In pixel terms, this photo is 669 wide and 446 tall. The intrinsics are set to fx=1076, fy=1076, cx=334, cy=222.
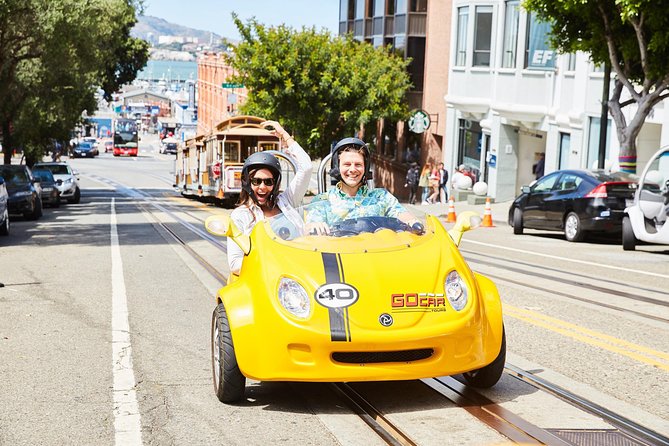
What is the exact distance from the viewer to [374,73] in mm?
44969

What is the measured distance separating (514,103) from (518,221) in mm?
13526

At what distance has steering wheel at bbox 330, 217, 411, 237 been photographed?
6.87 metres

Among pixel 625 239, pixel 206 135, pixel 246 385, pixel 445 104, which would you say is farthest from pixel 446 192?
pixel 246 385

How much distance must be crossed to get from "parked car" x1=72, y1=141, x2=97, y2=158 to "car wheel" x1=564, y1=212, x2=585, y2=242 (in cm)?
9626

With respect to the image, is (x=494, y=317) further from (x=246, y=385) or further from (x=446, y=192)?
(x=446, y=192)

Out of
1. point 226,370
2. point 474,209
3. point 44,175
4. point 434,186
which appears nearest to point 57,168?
point 44,175

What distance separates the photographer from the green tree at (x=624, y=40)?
2022cm

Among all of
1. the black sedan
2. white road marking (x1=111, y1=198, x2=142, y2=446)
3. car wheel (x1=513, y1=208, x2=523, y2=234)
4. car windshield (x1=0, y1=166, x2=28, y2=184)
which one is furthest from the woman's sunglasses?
car windshield (x1=0, y1=166, x2=28, y2=184)

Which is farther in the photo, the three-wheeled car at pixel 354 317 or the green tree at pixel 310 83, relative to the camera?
the green tree at pixel 310 83

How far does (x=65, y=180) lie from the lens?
130 ft

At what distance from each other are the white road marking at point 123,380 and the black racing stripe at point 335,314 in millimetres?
1206

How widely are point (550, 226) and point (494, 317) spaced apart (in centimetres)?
1587

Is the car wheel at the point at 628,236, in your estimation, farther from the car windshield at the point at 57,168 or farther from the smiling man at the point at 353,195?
the car windshield at the point at 57,168

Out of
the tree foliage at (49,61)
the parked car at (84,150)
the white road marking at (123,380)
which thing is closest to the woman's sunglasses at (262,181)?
the white road marking at (123,380)
